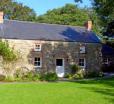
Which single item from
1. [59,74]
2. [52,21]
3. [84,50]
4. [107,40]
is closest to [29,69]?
[59,74]

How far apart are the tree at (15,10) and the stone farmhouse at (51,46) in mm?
23154

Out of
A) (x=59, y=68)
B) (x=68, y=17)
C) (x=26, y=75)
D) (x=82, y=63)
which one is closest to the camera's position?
(x=26, y=75)

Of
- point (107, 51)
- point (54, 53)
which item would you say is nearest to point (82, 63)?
point (54, 53)

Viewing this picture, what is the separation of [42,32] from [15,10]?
2704 centimetres

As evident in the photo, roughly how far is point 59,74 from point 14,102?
80.9 feet

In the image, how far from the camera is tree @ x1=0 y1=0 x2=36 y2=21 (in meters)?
66.8

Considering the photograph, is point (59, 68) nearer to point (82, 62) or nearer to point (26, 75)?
point (82, 62)

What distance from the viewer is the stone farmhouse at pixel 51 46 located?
40.2 m

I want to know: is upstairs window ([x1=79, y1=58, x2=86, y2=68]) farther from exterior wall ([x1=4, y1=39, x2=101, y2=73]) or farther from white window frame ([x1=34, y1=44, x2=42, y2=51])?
white window frame ([x1=34, y1=44, x2=42, y2=51])

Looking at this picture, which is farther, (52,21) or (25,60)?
(52,21)

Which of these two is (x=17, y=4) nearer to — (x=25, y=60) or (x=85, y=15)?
(x=85, y=15)

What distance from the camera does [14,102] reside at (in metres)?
17.8

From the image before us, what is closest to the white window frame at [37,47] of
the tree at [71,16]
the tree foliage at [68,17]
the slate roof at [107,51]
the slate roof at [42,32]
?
the slate roof at [42,32]

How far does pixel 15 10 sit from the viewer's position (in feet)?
226
